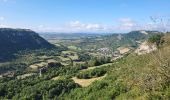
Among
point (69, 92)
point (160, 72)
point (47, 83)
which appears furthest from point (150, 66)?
point (47, 83)

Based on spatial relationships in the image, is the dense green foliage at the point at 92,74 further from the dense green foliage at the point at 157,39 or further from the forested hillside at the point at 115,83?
the dense green foliage at the point at 157,39

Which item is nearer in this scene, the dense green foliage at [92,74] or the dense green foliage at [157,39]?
the dense green foliage at [92,74]

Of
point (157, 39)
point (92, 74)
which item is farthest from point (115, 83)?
point (157, 39)

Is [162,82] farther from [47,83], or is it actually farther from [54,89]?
[47,83]

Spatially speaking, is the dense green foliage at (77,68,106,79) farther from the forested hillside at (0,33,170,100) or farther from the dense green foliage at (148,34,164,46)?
the dense green foliage at (148,34,164,46)

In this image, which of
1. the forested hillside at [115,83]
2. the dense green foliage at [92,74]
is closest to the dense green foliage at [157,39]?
the forested hillside at [115,83]

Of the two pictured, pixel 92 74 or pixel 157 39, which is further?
pixel 157 39

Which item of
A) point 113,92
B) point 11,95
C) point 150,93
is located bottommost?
point 11,95

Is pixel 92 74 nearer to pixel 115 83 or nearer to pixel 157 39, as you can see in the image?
pixel 157 39

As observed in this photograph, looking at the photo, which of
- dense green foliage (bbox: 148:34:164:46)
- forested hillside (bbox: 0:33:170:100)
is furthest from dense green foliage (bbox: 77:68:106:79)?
dense green foliage (bbox: 148:34:164:46)

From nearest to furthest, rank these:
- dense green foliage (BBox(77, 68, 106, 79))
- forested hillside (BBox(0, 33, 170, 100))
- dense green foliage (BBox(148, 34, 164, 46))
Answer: forested hillside (BBox(0, 33, 170, 100)) < dense green foliage (BBox(77, 68, 106, 79)) < dense green foliage (BBox(148, 34, 164, 46))

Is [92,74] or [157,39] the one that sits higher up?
[157,39]
